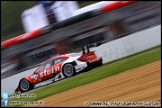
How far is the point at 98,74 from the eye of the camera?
18.1 ft

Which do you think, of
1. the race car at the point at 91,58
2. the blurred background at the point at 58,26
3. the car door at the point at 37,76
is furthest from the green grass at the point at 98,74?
the blurred background at the point at 58,26

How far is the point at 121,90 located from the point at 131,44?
8.30 ft

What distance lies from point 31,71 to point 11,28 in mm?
1603

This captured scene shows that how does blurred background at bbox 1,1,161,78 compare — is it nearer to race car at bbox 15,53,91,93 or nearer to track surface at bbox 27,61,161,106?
race car at bbox 15,53,91,93

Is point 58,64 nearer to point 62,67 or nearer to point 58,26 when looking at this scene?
point 62,67

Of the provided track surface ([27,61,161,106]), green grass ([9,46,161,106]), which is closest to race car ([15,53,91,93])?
green grass ([9,46,161,106])

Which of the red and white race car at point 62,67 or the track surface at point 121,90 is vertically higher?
the red and white race car at point 62,67

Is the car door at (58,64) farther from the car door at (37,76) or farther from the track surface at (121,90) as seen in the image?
the track surface at (121,90)

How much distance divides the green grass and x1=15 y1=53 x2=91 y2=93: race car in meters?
0.16

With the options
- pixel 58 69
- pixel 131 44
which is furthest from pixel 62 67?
pixel 131 44

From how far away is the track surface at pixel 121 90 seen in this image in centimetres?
358

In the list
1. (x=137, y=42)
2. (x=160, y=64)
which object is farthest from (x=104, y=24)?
(x=160, y=64)

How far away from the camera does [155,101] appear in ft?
10.5

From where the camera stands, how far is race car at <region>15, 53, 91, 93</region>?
5867mm
